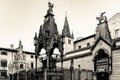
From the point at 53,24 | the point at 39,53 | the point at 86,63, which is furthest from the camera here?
the point at 86,63

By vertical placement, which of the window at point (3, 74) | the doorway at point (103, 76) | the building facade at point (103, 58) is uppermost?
the building facade at point (103, 58)

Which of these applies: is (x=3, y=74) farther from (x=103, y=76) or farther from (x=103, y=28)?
(x=103, y=28)

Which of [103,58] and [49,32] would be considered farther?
[103,58]

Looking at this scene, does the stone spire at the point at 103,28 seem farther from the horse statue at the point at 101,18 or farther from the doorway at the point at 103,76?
the doorway at the point at 103,76

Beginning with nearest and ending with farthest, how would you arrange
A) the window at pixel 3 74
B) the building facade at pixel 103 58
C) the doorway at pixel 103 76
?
Answer: the building facade at pixel 103 58 < the doorway at pixel 103 76 < the window at pixel 3 74

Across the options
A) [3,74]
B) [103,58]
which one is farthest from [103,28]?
[3,74]

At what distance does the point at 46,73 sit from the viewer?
685 inches

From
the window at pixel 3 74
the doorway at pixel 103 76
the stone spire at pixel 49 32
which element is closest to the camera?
the stone spire at pixel 49 32

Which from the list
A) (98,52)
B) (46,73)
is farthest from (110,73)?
(46,73)

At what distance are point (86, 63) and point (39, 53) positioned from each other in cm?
1413

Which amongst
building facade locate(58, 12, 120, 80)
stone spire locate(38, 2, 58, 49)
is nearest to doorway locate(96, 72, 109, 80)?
building facade locate(58, 12, 120, 80)

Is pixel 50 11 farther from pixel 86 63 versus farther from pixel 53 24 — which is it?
pixel 86 63

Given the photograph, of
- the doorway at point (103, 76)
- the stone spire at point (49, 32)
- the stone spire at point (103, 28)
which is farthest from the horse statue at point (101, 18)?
the stone spire at point (49, 32)

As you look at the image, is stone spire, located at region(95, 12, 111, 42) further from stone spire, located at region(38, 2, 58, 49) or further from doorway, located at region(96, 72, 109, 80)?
stone spire, located at region(38, 2, 58, 49)
